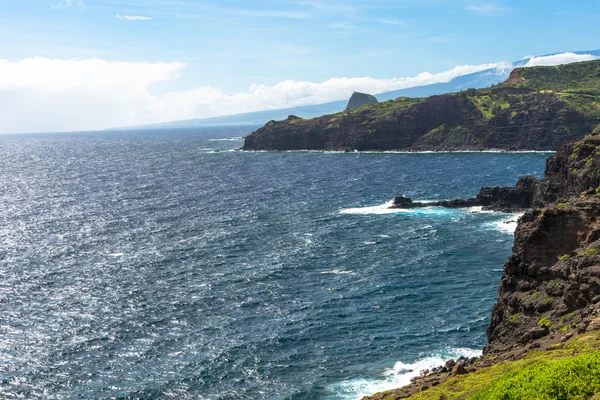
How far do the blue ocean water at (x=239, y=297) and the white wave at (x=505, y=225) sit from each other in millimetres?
959

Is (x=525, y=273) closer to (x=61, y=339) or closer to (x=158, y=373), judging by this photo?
(x=158, y=373)

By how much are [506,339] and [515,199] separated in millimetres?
85821

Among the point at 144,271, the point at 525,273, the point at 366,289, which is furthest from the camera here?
the point at 144,271

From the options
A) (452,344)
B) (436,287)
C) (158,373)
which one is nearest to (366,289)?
(436,287)

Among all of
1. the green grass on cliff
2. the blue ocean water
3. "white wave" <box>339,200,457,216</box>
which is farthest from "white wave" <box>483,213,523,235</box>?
the green grass on cliff

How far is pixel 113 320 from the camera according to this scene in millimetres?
72875

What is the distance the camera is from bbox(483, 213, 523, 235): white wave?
11191 cm

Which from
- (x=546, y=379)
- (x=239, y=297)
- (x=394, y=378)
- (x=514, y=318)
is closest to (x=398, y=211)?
(x=239, y=297)

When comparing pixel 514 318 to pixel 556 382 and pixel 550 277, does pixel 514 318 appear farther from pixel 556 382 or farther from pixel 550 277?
pixel 556 382

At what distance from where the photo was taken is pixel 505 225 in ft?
380

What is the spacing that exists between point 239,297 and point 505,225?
6104cm

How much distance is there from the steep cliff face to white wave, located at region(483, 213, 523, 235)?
4638 cm

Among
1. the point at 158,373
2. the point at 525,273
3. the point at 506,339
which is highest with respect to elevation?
the point at 525,273

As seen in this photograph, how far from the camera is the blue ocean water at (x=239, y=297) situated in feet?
194
